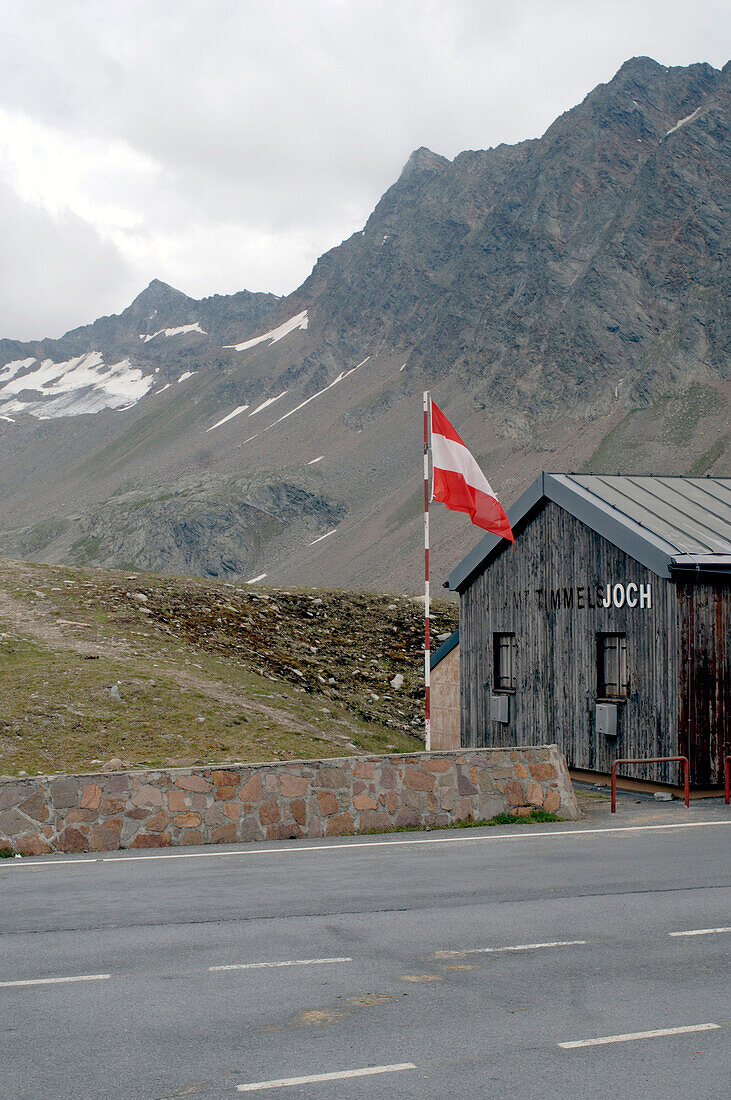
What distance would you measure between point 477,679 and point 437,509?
109068 millimetres

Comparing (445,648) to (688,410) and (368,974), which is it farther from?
(688,410)

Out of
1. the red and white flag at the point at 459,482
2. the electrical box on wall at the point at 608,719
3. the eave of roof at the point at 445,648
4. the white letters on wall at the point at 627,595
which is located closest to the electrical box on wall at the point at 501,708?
the eave of roof at the point at 445,648

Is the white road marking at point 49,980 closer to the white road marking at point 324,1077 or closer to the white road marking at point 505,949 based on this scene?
the white road marking at point 324,1077

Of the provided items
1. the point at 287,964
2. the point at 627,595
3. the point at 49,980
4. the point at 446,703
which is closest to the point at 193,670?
the point at 446,703

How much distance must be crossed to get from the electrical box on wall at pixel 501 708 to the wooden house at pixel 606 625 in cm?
3

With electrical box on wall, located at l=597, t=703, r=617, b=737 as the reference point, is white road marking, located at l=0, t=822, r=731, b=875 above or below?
below

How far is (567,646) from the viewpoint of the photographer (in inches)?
822

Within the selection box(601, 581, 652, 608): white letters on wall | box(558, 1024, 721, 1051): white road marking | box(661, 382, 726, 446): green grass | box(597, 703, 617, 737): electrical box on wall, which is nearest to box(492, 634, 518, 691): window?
box(601, 581, 652, 608): white letters on wall

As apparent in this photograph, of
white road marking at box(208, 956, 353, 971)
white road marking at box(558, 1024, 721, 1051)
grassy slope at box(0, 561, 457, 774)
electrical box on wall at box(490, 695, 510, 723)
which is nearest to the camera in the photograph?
white road marking at box(558, 1024, 721, 1051)

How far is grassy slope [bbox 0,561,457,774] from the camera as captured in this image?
19.3m

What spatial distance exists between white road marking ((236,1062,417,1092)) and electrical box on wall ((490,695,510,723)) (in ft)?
56.7

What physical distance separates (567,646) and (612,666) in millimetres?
1378

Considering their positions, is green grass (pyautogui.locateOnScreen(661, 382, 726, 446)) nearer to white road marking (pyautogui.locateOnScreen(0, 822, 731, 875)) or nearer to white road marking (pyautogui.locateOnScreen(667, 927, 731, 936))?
white road marking (pyautogui.locateOnScreen(0, 822, 731, 875))

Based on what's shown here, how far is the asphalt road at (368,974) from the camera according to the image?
18.2 feet
